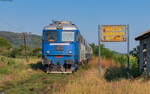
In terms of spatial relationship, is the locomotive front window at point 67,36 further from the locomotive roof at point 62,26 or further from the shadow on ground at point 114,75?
the shadow on ground at point 114,75

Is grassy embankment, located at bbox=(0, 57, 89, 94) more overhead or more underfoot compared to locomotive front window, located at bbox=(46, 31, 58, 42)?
more underfoot

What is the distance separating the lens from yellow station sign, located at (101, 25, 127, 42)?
1340 cm

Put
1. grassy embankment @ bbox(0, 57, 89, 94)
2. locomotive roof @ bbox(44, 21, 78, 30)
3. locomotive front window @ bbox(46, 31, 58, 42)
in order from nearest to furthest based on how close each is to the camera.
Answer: grassy embankment @ bbox(0, 57, 89, 94) → locomotive roof @ bbox(44, 21, 78, 30) → locomotive front window @ bbox(46, 31, 58, 42)

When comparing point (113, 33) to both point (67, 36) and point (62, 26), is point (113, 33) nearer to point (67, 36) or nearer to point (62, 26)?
point (67, 36)

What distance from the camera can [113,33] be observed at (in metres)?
13.5

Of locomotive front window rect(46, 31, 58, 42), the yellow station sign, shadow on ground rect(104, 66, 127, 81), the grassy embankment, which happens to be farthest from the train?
the yellow station sign

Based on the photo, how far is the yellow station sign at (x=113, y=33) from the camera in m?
13.4

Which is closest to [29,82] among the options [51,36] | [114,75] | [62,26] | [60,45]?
[60,45]

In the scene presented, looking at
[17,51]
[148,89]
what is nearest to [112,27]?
[148,89]

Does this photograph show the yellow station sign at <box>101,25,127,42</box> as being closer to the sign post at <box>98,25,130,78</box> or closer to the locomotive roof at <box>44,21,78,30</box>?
the sign post at <box>98,25,130,78</box>

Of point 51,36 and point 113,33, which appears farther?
point 51,36

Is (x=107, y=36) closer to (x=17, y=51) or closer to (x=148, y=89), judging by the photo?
(x=148, y=89)

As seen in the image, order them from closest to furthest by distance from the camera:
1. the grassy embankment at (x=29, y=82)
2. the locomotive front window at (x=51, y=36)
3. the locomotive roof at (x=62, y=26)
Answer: the grassy embankment at (x=29, y=82) < the locomotive roof at (x=62, y=26) < the locomotive front window at (x=51, y=36)

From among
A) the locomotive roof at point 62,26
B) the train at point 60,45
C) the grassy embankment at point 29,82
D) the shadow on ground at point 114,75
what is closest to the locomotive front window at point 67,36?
the train at point 60,45
